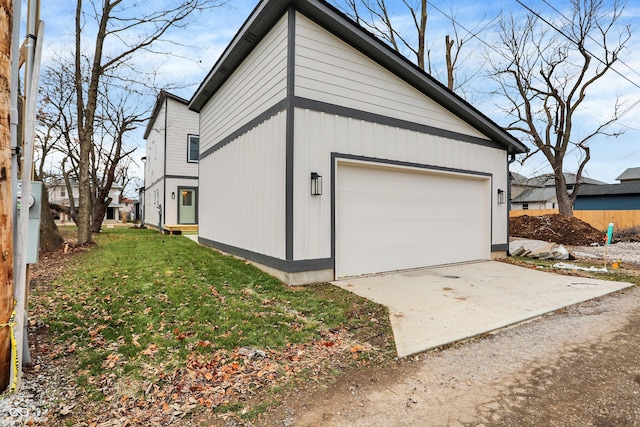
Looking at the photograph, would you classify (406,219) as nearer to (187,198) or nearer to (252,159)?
(252,159)

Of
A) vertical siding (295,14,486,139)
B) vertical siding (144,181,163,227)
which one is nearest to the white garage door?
vertical siding (295,14,486,139)

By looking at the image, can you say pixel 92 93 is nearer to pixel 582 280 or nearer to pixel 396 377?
pixel 396 377

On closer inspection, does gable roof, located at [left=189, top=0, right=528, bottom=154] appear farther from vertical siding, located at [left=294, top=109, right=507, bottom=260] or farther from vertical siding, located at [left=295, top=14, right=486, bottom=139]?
vertical siding, located at [left=294, top=109, right=507, bottom=260]

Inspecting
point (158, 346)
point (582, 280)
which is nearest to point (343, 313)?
point (158, 346)

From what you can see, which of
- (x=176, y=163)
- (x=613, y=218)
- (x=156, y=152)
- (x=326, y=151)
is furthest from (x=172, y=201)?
(x=613, y=218)

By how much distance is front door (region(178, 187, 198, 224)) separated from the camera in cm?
1639

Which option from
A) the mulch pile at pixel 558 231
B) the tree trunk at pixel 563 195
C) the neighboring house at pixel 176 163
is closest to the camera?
the mulch pile at pixel 558 231

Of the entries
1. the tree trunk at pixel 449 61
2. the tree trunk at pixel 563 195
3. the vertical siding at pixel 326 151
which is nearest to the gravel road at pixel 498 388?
the vertical siding at pixel 326 151

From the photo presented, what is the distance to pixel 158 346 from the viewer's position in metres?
3.21

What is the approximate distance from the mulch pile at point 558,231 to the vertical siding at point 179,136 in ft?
52.5

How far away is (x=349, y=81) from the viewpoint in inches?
251

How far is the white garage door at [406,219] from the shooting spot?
20.8 ft

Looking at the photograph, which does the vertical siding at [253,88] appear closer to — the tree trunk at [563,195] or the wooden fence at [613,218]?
the tree trunk at [563,195]

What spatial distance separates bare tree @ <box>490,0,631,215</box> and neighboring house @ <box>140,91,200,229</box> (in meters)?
16.6
